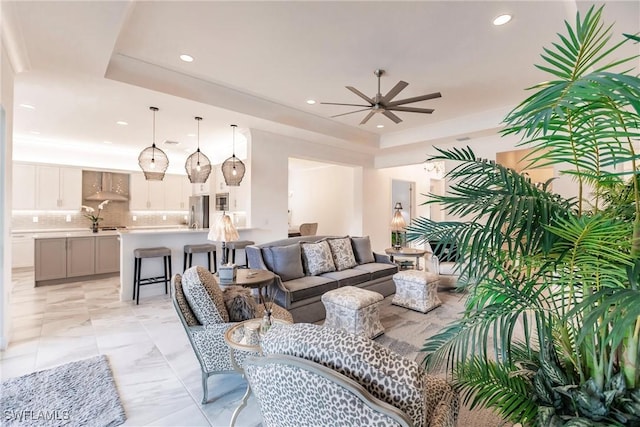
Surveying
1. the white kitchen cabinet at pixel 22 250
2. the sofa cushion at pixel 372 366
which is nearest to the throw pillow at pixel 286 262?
the sofa cushion at pixel 372 366

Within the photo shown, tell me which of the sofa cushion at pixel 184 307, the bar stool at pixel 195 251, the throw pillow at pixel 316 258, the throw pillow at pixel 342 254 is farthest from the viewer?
the bar stool at pixel 195 251

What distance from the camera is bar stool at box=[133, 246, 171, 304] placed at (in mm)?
4434

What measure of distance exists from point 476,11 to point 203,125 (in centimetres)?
438

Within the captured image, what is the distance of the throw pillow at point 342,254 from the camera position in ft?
14.7

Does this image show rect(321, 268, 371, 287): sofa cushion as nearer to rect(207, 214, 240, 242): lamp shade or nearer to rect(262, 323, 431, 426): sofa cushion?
rect(207, 214, 240, 242): lamp shade

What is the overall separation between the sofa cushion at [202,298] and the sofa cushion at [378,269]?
2.72 m

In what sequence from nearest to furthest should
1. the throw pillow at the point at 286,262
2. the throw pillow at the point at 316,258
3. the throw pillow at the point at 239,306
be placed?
the throw pillow at the point at 239,306 → the throw pillow at the point at 286,262 → the throw pillow at the point at 316,258

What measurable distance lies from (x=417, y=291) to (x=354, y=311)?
4.41 feet

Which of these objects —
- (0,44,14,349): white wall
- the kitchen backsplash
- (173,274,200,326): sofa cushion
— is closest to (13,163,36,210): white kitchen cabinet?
the kitchen backsplash

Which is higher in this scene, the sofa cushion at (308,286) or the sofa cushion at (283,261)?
the sofa cushion at (283,261)

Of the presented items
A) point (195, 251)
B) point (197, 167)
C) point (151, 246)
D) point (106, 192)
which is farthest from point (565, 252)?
point (106, 192)

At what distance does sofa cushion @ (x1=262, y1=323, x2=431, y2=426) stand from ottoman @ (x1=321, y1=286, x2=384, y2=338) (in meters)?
2.20

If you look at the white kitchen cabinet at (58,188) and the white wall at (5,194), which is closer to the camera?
the white wall at (5,194)

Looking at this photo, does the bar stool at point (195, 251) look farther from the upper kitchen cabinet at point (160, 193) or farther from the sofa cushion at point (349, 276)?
the upper kitchen cabinet at point (160, 193)
